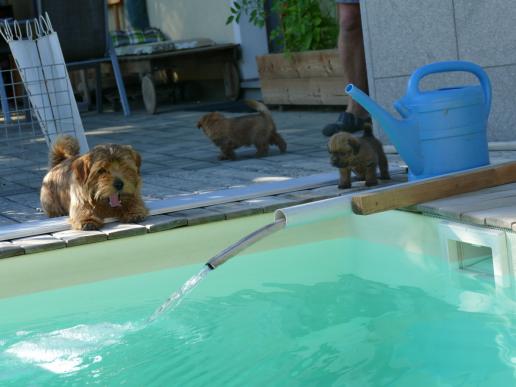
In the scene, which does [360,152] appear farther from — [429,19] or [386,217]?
[429,19]

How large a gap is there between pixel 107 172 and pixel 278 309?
3.54 feet

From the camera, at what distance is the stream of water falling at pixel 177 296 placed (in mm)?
3145

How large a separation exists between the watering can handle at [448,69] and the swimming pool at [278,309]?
0.62 metres

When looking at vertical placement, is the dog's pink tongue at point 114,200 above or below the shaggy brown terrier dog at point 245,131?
below

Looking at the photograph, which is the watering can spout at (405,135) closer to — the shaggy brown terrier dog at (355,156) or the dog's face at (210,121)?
the shaggy brown terrier dog at (355,156)

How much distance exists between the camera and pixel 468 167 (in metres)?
4.03

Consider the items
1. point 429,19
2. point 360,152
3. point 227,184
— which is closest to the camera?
point 360,152

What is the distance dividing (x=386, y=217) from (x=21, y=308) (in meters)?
1.51

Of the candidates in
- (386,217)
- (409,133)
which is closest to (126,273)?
(386,217)

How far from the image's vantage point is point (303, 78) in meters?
8.50

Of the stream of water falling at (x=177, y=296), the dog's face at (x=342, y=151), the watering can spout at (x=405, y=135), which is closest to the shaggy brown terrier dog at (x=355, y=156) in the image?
the dog's face at (x=342, y=151)

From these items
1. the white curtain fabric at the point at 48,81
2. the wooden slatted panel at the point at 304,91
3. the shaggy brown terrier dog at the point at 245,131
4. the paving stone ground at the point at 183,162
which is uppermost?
the white curtain fabric at the point at 48,81

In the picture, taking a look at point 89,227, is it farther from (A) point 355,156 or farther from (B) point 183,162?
(B) point 183,162

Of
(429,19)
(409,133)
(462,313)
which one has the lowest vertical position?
(462,313)
